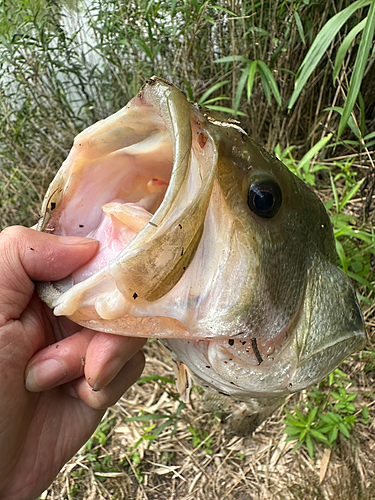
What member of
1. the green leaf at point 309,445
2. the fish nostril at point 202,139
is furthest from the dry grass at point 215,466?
the fish nostril at point 202,139

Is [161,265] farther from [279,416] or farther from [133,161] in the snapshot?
[279,416]

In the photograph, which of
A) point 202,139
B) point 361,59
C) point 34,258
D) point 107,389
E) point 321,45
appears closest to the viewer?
point 202,139

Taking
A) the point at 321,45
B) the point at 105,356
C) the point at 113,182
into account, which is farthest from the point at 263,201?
the point at 321,45

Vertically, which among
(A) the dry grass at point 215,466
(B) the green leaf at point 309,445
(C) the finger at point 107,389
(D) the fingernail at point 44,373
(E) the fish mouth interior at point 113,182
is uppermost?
(E) the fish mouth interior at point 113,182

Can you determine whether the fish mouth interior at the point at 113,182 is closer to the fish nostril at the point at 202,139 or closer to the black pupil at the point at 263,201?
the fish nostril at the point at 202,139

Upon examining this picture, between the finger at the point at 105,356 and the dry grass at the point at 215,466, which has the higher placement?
the finger at the point at 105,356

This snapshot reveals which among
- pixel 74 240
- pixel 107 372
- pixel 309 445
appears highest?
pixel 74 240

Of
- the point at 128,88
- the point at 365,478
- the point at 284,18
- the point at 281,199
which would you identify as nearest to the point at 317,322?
the point at 281,199

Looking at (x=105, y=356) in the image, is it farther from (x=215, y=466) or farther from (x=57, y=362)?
(x=215, y=466)
